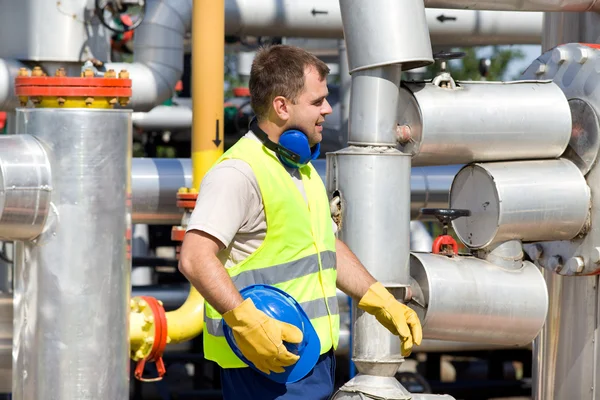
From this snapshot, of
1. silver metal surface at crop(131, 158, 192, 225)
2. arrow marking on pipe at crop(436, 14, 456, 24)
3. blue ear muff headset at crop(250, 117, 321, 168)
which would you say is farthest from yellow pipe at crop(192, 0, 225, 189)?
arrow marking on pipe at crop(436, 14, 456, 24)

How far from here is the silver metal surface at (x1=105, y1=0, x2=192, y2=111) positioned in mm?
5414

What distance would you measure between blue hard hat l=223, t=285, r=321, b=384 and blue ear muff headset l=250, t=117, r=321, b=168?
0.34m

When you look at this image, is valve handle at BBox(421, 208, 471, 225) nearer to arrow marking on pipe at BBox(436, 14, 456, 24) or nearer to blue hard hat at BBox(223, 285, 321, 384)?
blue hard hat at BBox(223, 285, 321, 384)

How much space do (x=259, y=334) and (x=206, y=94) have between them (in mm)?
1955

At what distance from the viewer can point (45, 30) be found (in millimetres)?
4648

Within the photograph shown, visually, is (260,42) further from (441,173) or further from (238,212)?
(238,212)

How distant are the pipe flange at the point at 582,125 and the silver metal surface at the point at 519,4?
131mm

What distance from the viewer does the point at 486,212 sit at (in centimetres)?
351

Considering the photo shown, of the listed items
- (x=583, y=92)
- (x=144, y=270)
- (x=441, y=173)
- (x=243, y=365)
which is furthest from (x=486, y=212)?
(x=144, y=270)

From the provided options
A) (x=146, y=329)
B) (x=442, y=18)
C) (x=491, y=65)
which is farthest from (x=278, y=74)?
(x=491, y=65)

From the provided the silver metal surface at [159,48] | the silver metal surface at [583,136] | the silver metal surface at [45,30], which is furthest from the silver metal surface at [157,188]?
the silver metal surface at [583,136]

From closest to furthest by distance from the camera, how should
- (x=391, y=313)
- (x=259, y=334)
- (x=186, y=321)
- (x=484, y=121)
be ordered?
(x=259, y=334)
(x=391, y=313)
(x=484, y=121)
(x=186, y=321)

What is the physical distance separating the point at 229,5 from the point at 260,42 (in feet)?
5.29

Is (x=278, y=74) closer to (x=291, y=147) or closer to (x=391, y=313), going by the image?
(x=291, y=147)
